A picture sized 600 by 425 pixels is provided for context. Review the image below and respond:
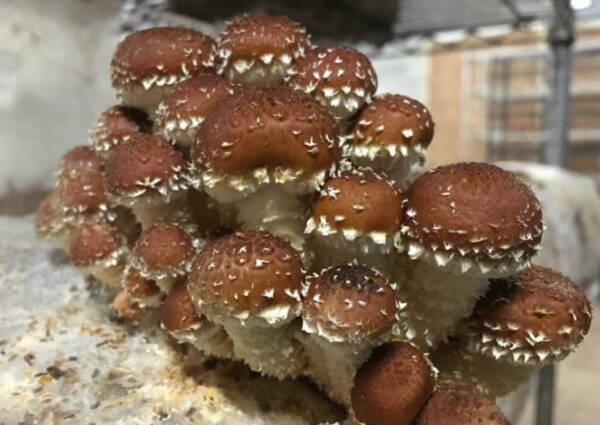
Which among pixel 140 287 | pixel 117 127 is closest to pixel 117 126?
pixel 117 127

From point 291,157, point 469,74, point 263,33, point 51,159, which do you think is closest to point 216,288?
point 291,157

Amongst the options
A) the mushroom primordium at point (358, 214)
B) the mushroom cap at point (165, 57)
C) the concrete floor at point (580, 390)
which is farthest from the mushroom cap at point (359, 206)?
the concrete floor at point (580, 390)

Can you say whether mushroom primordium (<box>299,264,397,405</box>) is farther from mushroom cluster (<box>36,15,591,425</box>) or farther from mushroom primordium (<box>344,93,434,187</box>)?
mushroom primordium (<box>344,93,434,187</box>)

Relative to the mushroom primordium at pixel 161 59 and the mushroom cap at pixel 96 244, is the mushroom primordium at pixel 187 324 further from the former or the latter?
the mushroom primordium at pixel 161 59

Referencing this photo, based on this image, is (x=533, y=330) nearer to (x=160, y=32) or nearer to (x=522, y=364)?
(x=522, y=364)

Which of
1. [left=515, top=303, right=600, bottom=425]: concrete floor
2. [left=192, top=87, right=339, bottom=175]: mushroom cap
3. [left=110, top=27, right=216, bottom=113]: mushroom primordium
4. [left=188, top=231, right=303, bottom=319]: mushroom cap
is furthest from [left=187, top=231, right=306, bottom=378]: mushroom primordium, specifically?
[left=515, top=303, right=600, bottom=425]: concrete floor

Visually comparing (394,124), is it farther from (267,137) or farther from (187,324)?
(187,324)
